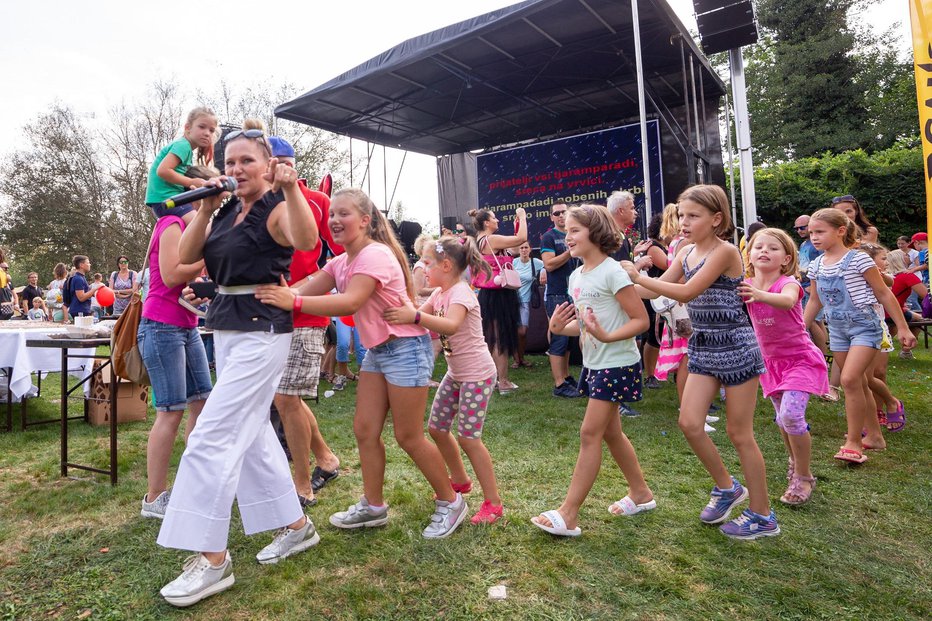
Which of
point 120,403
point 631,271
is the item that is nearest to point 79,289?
point 120,403

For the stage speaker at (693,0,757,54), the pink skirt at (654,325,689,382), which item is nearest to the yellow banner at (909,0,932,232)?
the pink skirt at (654,325,689,382)

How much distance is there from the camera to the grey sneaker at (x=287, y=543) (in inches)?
92.8

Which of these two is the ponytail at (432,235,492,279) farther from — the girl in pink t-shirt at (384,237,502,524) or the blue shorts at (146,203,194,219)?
the blue shorts at (146,203,194,219)

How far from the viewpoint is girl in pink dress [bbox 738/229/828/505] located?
9.66 feet

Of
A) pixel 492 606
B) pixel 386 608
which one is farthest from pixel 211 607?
pixel 492 606

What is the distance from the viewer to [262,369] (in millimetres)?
2123

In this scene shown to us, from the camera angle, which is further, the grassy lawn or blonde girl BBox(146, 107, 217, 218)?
blonde girl BBox(146, 107, 217, 218)

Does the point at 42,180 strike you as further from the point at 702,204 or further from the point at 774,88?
the point at 774,88

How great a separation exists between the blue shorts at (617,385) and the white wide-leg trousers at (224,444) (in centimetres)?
138

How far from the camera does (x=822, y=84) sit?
23.4 meters

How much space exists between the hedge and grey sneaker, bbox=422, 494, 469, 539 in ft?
47.5

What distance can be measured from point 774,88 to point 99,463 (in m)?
28.1

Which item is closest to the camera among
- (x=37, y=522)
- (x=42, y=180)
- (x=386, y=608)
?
(x=386, y=608)

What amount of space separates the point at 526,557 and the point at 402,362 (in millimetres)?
982
